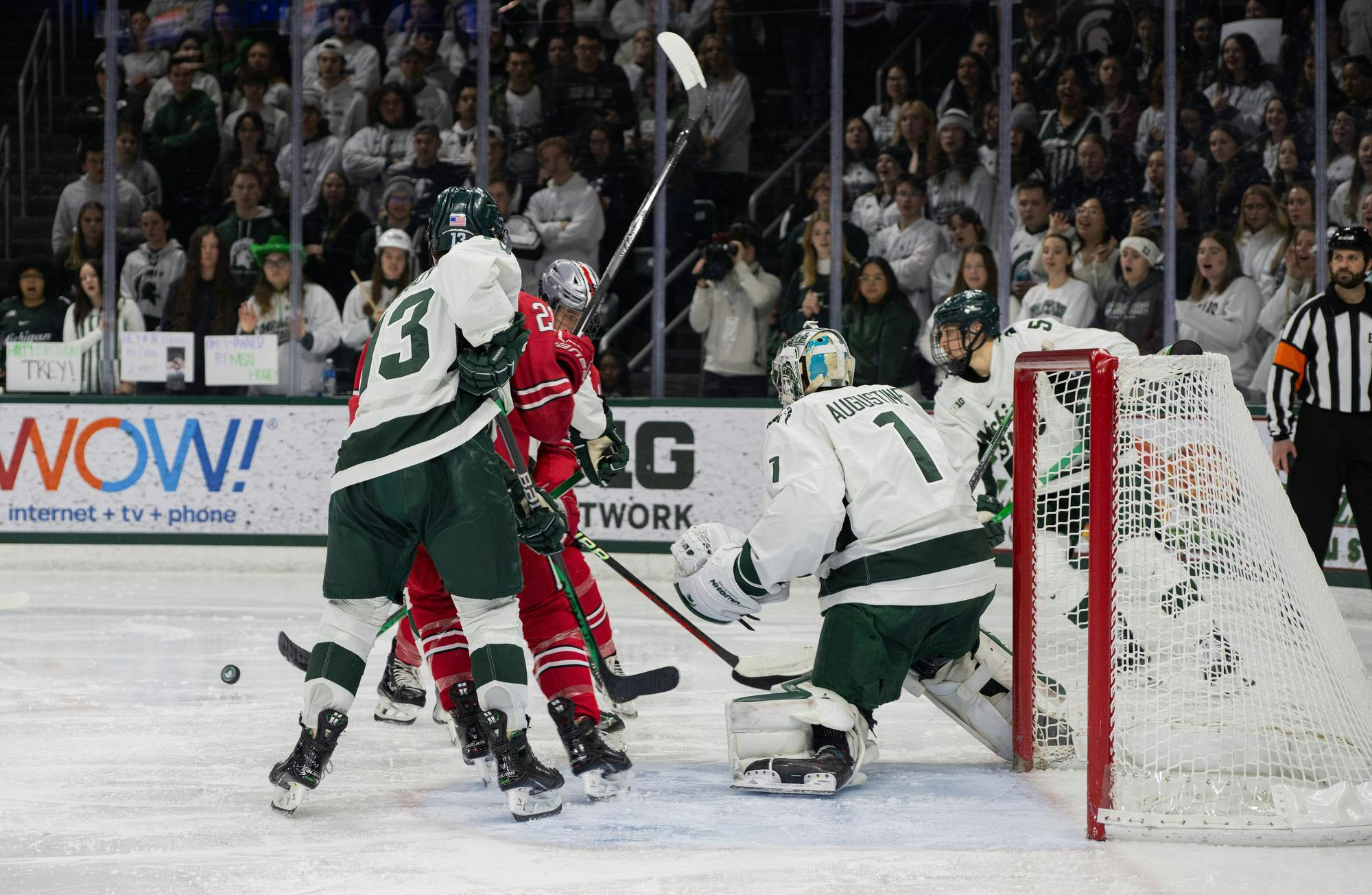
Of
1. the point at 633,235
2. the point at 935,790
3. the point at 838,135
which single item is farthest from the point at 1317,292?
the point at 935,790

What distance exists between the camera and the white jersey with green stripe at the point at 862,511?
3006mm

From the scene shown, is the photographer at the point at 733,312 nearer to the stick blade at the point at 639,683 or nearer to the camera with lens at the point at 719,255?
the camera with lens at the point at 719,255

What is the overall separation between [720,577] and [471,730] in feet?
2.06

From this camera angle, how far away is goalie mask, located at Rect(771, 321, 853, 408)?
10.6 ft

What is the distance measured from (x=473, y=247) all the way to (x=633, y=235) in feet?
3.81

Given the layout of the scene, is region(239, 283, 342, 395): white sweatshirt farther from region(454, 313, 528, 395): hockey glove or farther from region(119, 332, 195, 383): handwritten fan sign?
region(454, 313, 528, 395): hockey glove

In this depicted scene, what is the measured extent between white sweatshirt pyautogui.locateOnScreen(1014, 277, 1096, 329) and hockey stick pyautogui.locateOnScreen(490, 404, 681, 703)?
3474 mm

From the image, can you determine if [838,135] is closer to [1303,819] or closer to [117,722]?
[117,722]

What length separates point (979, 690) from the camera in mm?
3332

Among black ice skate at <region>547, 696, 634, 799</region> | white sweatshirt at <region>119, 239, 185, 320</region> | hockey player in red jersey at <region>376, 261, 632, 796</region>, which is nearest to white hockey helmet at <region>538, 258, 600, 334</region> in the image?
hockey player in red jersey at <region>376, 261, 632, 796</region>

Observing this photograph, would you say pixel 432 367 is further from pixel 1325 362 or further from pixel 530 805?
pixel 1325 362

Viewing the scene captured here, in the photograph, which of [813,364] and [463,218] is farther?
[813,364]

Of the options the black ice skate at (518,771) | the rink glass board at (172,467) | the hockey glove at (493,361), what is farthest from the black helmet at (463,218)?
the rink glass board at (172,467)

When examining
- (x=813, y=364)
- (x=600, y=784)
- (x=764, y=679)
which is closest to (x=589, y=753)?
(x=600, y=784)
